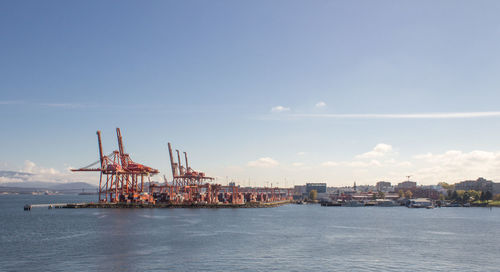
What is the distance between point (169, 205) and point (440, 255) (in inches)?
3486

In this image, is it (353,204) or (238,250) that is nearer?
(238,250)

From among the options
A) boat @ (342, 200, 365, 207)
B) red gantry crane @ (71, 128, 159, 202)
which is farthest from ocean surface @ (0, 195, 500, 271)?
boat @ (342, 200, 365, 207)

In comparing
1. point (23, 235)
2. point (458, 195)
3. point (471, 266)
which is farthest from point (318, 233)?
point (458, 195)

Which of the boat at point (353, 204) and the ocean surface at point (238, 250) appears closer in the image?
the ocean surface at point (238, 250)

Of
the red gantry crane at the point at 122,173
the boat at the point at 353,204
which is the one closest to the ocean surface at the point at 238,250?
the red gantry crane at the point at 122,173

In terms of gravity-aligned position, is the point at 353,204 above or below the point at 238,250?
below

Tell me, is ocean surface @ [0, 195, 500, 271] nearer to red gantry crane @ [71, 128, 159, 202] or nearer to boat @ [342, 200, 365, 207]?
red gantry crane @ [71, 128, 159, 202]

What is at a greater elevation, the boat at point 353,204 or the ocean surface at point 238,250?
the ocean surface at point 238,250

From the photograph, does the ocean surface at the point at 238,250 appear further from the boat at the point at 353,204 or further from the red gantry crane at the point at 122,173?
the boat at the point at 353,204

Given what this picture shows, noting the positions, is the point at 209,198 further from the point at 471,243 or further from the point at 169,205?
the point at 471,243

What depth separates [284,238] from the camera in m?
47.7

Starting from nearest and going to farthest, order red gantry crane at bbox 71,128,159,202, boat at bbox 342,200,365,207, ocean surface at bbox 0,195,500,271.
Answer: ocean surface at bbox 0,195,500,271
red gantry crane at bbox 71,128,159,202
boat at bbox 342,200,365,207

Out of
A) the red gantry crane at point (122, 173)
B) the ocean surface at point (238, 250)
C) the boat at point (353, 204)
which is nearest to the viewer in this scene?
the ocean surface at point (238, 250)

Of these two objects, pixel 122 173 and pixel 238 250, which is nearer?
pixel 238 250
